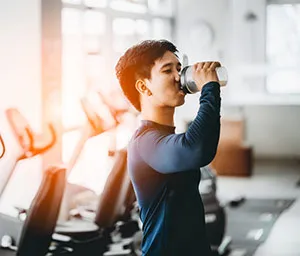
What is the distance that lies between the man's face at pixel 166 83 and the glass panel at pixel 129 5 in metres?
3.68

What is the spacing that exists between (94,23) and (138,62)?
3.73 m

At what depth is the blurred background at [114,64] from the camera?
3457 millimetres

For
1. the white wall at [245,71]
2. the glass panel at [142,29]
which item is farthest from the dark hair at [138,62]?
the white wall at [245,71]

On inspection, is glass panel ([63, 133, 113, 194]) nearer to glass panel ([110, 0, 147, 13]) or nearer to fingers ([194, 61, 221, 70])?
glass panel ([110, 0, 147, 13])

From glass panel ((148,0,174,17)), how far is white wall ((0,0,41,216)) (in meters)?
2.74

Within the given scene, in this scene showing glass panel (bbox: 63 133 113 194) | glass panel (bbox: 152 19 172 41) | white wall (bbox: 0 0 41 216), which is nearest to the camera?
white wall (bbox: 0 0 41 216)

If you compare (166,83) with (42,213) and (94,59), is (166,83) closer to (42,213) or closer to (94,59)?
(42,213)

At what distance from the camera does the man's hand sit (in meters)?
1.50

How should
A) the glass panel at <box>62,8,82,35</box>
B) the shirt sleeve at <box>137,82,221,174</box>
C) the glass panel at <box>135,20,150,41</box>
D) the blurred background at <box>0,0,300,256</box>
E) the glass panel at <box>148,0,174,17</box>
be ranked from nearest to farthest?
the shirt sleeve at <box>137,82,221,174</box> < the blurred background at <box>0,0,300,256</box> < the glass panel at <box>62,8,82,35</box> < the glass panel at <box>135,20,150,41</box> < the glass panel at <box>148,0,174,17</box>

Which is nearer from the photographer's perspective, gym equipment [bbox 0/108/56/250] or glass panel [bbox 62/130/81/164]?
gym equipment [bbox 0/108/56/250]

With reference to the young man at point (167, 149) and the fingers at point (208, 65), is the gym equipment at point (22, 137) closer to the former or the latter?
the young man at point (167, 149)

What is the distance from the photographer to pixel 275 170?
Answer: 809 centimetres

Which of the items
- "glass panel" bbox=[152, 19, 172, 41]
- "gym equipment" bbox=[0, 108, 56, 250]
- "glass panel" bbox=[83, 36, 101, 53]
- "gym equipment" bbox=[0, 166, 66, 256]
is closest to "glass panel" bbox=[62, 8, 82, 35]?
"glass panel" bbox=[83, 36, 101, 53]

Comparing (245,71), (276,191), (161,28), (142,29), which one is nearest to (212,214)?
(142,29)
